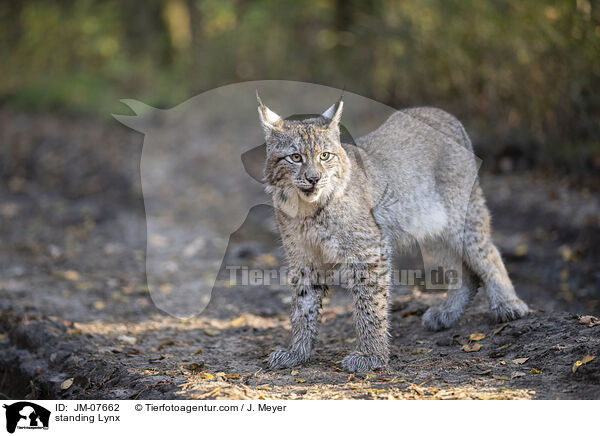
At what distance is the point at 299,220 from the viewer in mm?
4578

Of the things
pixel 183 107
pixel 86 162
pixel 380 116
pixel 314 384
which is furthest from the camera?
pixel 183 107

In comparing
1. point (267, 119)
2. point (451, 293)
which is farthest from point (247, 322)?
point (267, 119)

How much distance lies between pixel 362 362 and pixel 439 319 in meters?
1.11

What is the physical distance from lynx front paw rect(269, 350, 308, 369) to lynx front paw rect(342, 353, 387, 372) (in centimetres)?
37

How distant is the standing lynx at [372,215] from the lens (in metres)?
4.51

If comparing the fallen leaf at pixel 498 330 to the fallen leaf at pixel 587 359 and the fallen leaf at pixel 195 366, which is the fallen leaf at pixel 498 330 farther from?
the fallen leaf at pixel 195 366

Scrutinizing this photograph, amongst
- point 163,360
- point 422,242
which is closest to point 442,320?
point 422,242

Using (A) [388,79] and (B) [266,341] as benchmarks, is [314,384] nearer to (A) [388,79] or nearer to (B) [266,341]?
(B) [266,341]

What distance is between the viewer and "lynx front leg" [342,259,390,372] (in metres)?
4.58

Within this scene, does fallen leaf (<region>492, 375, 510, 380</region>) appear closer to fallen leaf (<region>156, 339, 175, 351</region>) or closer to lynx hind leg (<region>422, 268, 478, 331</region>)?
lynx hind leg (<region>422, 268, 478, 331</region>)

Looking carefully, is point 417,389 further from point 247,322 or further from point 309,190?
point 247,322

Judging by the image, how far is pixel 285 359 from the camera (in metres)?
4.71

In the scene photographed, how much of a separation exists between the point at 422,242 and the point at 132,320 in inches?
119
